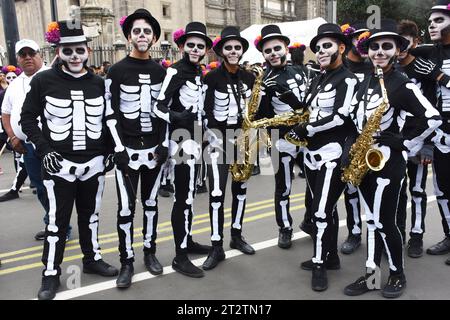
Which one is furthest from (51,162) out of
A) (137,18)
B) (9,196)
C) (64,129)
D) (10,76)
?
(10,76)

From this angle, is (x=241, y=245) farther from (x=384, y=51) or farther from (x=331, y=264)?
(x=384, y=51)

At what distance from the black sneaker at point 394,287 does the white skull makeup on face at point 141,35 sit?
3320mm

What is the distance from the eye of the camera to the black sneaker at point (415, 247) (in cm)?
500

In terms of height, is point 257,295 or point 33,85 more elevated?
point 33,85

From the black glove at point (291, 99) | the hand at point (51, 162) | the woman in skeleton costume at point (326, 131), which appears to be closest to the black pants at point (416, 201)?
the woman in skeleton costume at point (326, 131)

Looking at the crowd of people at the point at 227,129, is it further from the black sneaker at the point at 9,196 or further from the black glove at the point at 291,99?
the black sneaker at the point at 9,196

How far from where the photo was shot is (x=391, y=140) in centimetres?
376

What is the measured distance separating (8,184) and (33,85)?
601 cm

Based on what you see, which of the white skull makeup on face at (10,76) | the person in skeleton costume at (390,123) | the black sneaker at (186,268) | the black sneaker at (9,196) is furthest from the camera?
the white skull makeup on face at (10,76)

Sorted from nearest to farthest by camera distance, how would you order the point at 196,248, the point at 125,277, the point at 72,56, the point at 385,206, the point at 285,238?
the point at 385,206 → the point at 72,56 → the point at 125,277 → the point at 196,248 → the point at 285,238

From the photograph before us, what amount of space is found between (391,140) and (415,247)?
6.46ft
